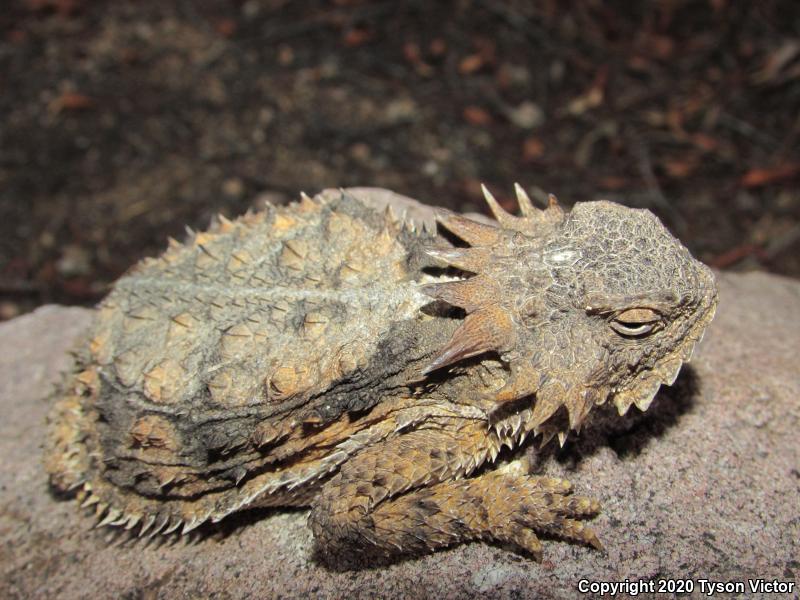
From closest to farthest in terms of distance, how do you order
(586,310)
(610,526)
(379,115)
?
(586,310) < (610,526) < (379,115)

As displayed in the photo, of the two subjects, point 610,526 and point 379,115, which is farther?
point 379,115

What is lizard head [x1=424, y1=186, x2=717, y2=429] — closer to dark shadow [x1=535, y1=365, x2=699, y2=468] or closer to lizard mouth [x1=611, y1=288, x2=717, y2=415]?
lizard mouth [x1=611, y1=288, x2=717, y2=415]

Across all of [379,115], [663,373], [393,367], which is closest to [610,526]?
[663,373]

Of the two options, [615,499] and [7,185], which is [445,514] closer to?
[615,499]

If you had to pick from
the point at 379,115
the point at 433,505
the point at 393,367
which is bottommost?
the point at 379,115

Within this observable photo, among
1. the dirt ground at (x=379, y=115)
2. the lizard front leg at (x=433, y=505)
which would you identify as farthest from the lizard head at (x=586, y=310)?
the dirt ground at (x=379, y=115)

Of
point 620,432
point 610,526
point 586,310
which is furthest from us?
point 620,432

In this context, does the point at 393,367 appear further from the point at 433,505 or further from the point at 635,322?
the point at 635,322

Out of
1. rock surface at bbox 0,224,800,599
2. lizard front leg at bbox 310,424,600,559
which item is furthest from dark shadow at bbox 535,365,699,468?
lizard front leg at bbox 310,424,600,559
